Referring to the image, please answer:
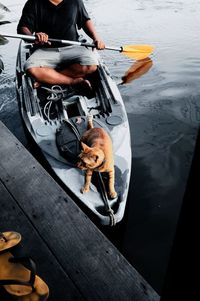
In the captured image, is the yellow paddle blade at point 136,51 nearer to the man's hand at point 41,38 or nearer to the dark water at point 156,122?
the dark water at point 156,122

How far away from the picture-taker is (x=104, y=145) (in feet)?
10.3

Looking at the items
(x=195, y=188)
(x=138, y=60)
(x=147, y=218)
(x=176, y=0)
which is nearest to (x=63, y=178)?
(x=147, y=218)

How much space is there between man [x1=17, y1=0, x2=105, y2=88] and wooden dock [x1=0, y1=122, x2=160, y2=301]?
3.08 metres

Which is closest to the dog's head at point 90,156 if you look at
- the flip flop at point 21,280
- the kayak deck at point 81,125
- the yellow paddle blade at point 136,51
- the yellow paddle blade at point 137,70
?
the kayak deck at point 81,125

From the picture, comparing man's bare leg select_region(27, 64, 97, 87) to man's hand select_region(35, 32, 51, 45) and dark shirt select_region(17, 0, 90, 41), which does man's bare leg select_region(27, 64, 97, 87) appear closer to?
man's hand select_region(35, 32, 51, 45)

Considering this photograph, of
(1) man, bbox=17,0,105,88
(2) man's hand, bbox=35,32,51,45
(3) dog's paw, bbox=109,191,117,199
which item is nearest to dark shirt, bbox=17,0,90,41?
(1) man, bbox=17,0,105,88

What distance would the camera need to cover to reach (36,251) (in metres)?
1.94

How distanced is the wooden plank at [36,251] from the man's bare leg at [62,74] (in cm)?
332

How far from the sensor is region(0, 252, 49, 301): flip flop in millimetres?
1573

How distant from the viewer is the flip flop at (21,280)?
1.57 metres

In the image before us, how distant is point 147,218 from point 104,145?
49.6 inches

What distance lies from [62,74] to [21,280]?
14.8ft

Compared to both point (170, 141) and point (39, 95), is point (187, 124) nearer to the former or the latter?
point (170, 141)

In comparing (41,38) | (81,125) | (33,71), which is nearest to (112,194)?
(81,125)
